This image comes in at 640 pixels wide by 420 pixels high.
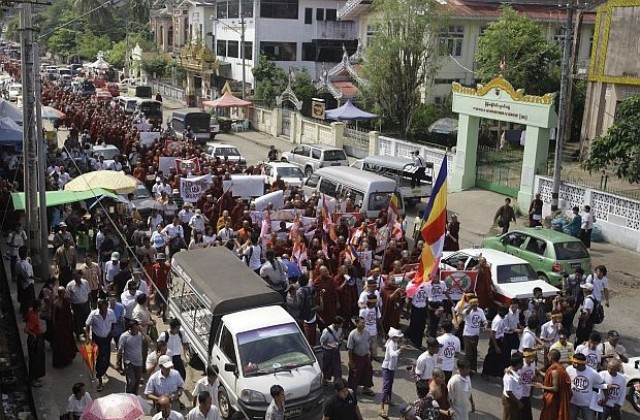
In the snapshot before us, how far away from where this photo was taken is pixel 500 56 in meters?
36.9

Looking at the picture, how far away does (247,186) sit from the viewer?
20766mm

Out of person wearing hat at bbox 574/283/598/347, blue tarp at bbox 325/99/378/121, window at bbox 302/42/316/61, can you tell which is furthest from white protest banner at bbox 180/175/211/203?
window at bbox 302/42/316/61

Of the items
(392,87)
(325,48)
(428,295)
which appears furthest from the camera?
(325,48)

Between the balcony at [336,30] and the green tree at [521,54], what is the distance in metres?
19.1

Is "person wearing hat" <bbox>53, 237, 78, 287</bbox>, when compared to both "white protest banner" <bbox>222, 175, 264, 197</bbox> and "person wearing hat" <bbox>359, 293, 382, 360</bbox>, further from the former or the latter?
"white protest banner" <bbox>222, 175, 264, 197</bbox>

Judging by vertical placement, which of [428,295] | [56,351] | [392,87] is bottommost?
[56,351]

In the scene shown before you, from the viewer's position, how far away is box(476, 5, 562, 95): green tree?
36281 millimetres

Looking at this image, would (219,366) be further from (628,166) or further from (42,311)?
(628,166)

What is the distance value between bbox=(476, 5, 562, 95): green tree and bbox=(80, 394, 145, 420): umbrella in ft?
103

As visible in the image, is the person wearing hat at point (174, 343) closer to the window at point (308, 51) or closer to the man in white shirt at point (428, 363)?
the man in white shirt at point (428, 363)

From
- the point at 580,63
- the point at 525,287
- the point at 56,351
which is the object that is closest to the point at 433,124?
the point at 580,63

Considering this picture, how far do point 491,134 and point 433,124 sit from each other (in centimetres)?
369

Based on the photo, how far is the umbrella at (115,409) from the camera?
7.52 meters

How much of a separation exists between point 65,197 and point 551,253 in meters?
11.1
